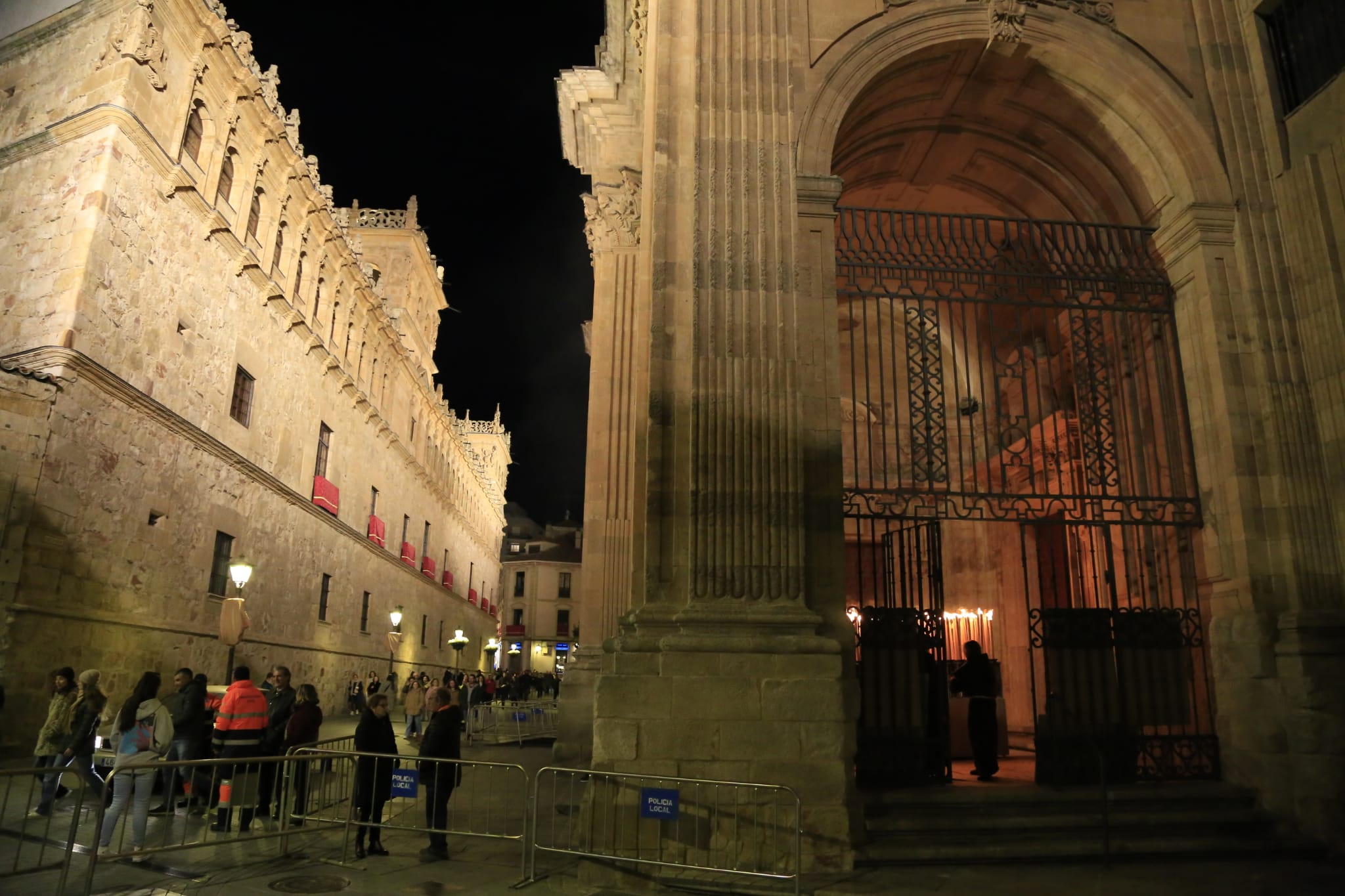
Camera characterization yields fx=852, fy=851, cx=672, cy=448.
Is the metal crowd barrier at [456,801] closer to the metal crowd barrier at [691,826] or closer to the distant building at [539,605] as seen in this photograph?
the metal crowd barrier at [691,826]

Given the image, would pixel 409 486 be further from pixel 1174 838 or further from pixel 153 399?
pixel 1174 838

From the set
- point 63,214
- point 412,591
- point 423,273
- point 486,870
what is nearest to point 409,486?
point 412,591

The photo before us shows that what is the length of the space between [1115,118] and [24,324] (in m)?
16.3

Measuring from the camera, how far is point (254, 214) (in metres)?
20.9

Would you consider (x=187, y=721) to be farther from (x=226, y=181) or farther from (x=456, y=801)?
(x=226, y=181)

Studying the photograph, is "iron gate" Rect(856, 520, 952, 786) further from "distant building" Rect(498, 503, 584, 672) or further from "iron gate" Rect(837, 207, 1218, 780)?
"distant building" Rect(498, 503, 584, 672)

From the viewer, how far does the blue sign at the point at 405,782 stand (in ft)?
23.6

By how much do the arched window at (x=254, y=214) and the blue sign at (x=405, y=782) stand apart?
56.3 ft

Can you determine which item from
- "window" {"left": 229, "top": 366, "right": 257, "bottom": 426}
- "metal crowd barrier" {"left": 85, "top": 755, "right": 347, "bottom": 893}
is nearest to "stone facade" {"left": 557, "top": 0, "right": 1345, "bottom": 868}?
"metal crowd barrier" {"left": 85, "top": 755, "right": 347, "bottom": 893}

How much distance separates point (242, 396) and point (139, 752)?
1443 centimetres

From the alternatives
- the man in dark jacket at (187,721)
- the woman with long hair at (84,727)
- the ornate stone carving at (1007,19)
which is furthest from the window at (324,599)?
the ornate stone carving at (1007,19)

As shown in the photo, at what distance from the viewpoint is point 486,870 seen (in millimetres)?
6879

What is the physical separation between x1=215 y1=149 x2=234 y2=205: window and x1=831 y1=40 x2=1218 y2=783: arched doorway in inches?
546

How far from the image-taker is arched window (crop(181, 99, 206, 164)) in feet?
57.1
